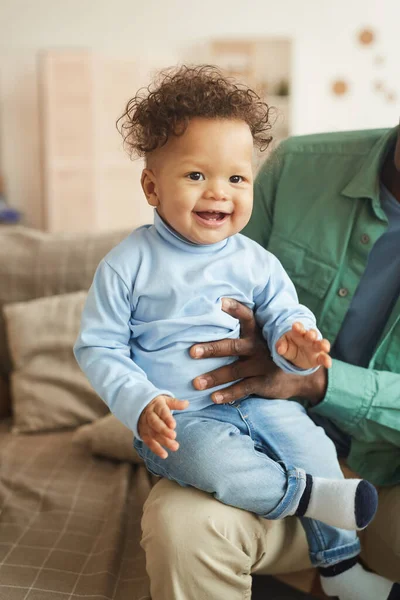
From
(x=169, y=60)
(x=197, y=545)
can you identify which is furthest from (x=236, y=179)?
(x=169, y=60)

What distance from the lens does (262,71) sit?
559cm

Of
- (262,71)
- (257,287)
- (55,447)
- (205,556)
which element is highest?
(262,71)

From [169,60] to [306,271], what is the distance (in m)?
4.49

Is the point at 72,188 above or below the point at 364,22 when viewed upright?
below

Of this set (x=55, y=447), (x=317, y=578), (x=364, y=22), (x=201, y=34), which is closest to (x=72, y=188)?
(x=201, y=34)

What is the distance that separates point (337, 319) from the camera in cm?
151

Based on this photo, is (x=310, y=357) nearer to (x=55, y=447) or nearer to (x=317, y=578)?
(x=317, y=578)

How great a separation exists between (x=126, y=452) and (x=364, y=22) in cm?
474

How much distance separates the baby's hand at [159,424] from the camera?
98 centimetres

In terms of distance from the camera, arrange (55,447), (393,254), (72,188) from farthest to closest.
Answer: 1. (72,188)
2. (55,447)
3. (393,254)

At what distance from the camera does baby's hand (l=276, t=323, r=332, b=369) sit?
3.39ft

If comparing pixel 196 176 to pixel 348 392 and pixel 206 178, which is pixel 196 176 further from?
pixel 348 392

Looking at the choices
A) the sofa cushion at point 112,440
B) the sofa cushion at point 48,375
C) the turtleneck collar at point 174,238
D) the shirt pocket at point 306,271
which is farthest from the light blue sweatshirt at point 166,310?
the sofa cushion at point 48,375

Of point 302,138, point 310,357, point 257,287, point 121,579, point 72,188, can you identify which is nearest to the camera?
point 310,357
